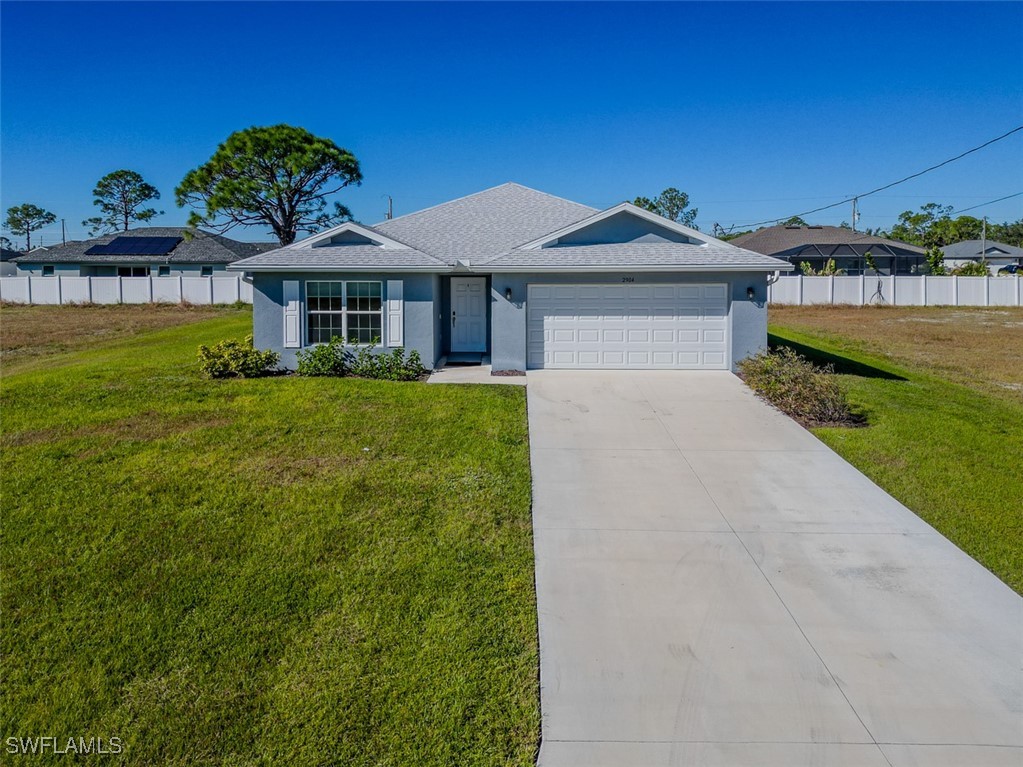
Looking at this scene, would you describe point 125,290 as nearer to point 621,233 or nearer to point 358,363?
point 358,363

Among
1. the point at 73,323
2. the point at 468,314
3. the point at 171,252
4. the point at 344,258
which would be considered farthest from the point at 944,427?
the point at 171,252

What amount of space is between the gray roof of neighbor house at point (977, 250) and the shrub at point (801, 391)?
5457 cm

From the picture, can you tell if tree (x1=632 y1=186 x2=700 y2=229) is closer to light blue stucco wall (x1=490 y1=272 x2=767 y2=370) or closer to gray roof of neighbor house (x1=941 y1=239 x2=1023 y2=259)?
gray roof of neighbor house (x1=941 y1=239 x2=1023 y2=259)

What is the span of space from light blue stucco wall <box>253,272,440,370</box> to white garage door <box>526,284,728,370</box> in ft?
7.77

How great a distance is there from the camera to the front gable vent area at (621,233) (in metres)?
15.8

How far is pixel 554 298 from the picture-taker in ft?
51.1

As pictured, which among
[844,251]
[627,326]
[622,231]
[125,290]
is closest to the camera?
[627,326]

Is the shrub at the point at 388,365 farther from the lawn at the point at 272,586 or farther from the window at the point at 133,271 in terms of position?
the window at the point at 133,271

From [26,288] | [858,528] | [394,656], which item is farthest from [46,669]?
[26,288]

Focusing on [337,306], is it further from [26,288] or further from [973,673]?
[26,288]

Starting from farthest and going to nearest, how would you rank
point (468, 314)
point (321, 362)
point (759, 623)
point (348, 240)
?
point (468, 314)
point (348, 240)
point (321, 362)
point (759, 623)

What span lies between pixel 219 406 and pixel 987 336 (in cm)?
2461

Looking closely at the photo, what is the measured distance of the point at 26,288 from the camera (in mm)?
32438

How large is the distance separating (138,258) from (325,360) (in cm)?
2899
